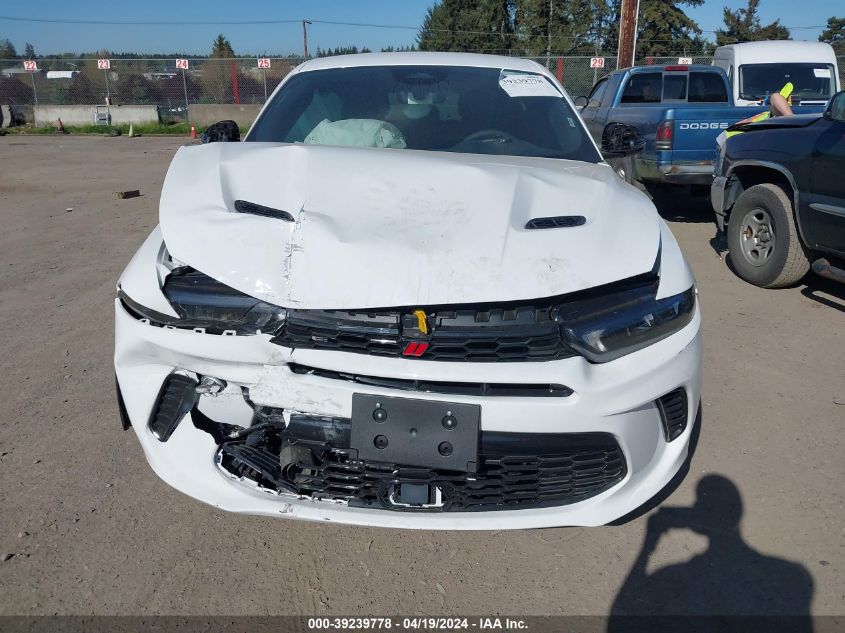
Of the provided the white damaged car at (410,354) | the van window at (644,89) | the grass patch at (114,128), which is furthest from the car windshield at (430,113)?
the grass patch at (114,128)

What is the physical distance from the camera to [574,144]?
3361 millimetres

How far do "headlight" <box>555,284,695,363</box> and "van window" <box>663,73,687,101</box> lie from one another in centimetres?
868

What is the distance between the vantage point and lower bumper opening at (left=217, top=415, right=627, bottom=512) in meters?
2.00

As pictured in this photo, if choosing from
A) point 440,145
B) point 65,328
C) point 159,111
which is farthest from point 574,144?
point 159,111

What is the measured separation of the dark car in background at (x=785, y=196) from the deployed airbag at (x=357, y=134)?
3138mm

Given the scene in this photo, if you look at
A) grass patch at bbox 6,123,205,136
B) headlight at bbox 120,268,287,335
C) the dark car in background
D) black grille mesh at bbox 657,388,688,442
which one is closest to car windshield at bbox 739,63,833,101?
the dark car in background

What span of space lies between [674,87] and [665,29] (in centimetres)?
4015

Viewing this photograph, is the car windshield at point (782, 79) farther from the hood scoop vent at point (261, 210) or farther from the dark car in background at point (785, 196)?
the hood scoop vent at point (261, 210)

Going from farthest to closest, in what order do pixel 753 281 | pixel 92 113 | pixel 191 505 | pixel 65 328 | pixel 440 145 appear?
pixel 92 113 → pixel 753 281 → pixel 65 328 → pixel 440 145 → pixel 191 505

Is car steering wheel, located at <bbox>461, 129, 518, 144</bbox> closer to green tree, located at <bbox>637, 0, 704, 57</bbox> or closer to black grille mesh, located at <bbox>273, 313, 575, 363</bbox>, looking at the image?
black grille mesh, located at <bbox>273, 313, 575, 363</bbox>

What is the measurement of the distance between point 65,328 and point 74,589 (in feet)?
8.57

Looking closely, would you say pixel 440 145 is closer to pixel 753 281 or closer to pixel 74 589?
pixel 74 589

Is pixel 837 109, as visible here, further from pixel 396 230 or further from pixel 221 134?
pixel 221 134

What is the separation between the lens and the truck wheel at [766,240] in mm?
5164
